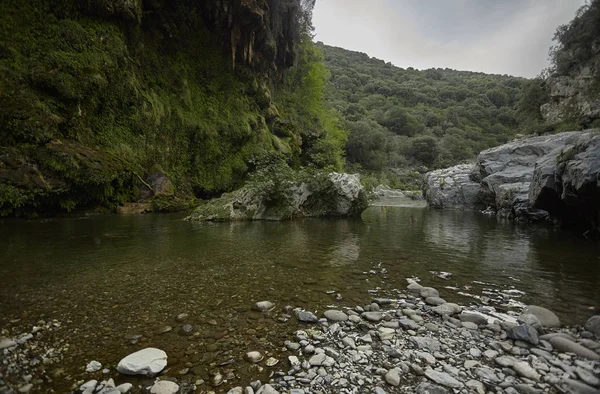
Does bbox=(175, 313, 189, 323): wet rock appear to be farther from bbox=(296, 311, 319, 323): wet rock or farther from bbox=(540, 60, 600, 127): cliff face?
bbox=(540, 60, 600, 127): cliff face

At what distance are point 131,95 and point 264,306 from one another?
1438 centimetres

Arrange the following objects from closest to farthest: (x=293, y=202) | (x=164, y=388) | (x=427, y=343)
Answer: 1. (x=164, y=388)
2. (x=427, y=343)
3. (x=293, y=202)

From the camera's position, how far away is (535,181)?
10.4m

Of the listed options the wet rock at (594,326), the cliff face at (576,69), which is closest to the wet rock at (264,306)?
the wet rock at (594,326)

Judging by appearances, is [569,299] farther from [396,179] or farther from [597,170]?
[396,179]

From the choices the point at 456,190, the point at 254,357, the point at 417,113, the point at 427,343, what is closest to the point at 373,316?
the point at 427,343

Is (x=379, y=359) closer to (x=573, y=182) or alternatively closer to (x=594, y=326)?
(x=594, y=326)

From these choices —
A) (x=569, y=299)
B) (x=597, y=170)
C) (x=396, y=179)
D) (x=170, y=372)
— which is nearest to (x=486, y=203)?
(x=597, y=170)

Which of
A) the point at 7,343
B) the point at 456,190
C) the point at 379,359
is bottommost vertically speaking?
the point at 379,359

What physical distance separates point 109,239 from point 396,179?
43.4 m

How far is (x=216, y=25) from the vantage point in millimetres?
17328

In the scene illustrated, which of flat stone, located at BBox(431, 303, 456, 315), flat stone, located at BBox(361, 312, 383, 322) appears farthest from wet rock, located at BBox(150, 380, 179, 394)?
flat stone, located at BBox(431, 303, 456, 315)

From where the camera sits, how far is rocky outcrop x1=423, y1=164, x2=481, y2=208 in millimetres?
21938

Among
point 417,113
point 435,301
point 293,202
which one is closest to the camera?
point 435,301
